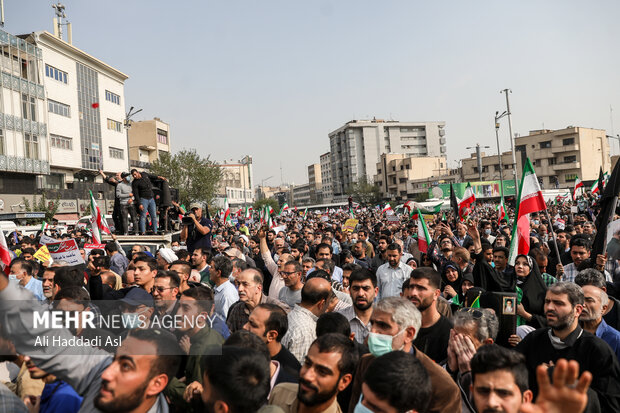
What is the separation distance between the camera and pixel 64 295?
4047 mm

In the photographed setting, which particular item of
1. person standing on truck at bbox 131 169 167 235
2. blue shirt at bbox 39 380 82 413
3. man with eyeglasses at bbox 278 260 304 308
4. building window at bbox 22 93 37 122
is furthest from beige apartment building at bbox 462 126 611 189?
blue shirt at bbox 39 380 82 413

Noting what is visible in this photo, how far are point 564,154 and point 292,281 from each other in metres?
87.9

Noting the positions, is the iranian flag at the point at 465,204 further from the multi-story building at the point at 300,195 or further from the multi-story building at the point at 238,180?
the multi-story building at the point at 300,195

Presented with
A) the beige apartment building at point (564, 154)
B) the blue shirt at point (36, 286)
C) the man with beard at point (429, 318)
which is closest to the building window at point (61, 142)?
the blue shirt at point (36, 286)

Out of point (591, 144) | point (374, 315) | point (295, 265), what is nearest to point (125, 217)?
point (295, 265)

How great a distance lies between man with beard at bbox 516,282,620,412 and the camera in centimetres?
341

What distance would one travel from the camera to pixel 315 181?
177000 mm

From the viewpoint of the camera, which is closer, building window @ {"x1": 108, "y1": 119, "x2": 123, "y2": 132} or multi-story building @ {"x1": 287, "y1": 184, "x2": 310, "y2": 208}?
building window @ {"x1": 108, "y1": 119, "x2": 123, "y2": 132}

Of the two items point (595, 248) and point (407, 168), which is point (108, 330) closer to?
point (595, 248)

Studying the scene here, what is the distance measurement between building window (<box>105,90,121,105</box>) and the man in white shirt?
49815 millimetres

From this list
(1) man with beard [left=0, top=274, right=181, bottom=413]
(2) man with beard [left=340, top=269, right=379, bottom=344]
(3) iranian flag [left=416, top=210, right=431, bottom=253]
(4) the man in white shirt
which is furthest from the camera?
(3) iranian flag [left=416, top=210, right=431, bottom=253]

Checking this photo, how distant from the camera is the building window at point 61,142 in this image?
42.2m

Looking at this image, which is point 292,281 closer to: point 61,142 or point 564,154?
point 61,142

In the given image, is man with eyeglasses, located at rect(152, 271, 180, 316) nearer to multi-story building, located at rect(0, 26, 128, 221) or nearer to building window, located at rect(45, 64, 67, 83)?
multi-story building, located at rect(0, 26, 128, 221)
